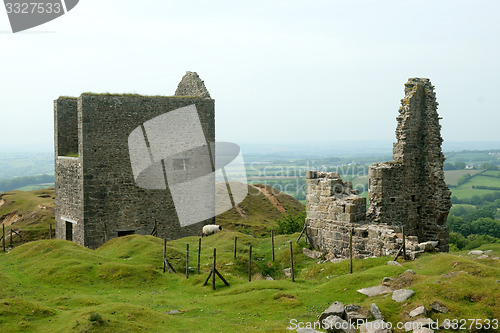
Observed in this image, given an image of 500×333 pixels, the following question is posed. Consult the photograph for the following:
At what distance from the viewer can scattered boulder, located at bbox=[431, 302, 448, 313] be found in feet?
41.1

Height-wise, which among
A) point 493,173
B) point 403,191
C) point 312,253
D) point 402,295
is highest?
point 403,191

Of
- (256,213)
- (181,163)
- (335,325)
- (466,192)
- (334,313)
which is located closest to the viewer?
(335,325)

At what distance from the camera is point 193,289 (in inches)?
717

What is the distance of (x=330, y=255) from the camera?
22406 millimetres

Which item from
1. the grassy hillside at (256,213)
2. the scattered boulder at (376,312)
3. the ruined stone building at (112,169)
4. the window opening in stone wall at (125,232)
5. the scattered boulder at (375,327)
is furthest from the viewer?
the grassy hillside at (256,213)

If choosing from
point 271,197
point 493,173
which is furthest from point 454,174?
point 271,197

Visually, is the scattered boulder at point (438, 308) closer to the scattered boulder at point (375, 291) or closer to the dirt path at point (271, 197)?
the scattered boulder at point (375, 291)

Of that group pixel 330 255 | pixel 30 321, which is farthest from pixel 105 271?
pixel 330 255

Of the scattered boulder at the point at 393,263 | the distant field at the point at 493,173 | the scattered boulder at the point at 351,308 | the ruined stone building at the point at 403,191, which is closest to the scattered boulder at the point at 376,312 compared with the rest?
the scattered boulder at the point at 351,308

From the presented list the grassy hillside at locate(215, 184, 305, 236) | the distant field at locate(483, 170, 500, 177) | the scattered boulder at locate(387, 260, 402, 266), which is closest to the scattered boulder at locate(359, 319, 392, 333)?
the scattered boulder at locate(387, 260, 402, 266)

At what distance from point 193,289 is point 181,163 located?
13.8 m

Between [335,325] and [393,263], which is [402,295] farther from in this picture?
[393,263]

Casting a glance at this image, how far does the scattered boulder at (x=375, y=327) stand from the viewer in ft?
39.6

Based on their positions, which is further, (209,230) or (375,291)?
(209,230)
